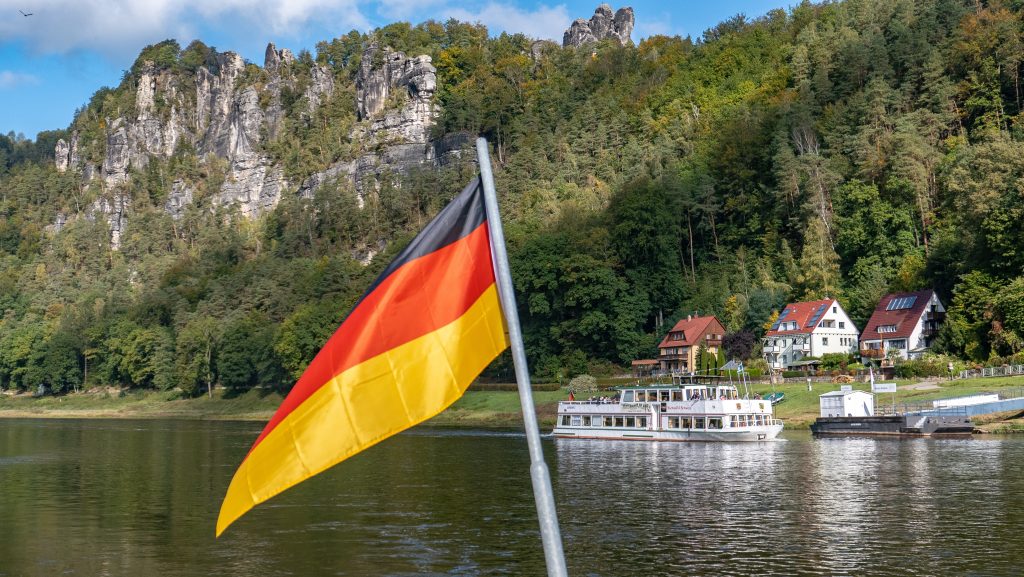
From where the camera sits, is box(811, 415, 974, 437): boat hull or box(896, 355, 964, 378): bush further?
box(896, 355, 964, 378): bush

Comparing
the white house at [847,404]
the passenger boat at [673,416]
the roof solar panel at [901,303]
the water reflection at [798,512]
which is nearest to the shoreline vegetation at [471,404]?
the white house at [847,404]

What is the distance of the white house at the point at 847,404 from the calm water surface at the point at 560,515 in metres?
11.7

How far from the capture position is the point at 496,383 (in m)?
125

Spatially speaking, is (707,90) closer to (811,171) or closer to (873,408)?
(811,171)

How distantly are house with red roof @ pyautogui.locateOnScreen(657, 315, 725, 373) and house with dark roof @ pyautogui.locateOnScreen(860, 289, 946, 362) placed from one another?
57.3 feet

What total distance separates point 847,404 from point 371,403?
239ft

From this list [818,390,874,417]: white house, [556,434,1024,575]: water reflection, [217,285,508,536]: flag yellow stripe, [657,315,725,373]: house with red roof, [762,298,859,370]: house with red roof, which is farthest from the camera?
[657,315,725,373]: house with red roof

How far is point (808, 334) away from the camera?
10538 cm

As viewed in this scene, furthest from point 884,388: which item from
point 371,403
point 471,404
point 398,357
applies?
point 371,403

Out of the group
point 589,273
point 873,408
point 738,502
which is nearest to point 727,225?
point 589,273

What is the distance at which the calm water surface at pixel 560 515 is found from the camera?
28781 millimetres

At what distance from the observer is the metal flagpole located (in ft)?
27.0

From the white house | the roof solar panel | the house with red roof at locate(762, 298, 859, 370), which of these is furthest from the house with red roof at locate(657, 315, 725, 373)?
the white house

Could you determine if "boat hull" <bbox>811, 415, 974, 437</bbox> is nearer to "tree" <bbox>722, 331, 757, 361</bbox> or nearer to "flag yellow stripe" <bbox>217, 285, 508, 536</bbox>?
"tree" <bbox>722, 331, 757, 361</bbox>
